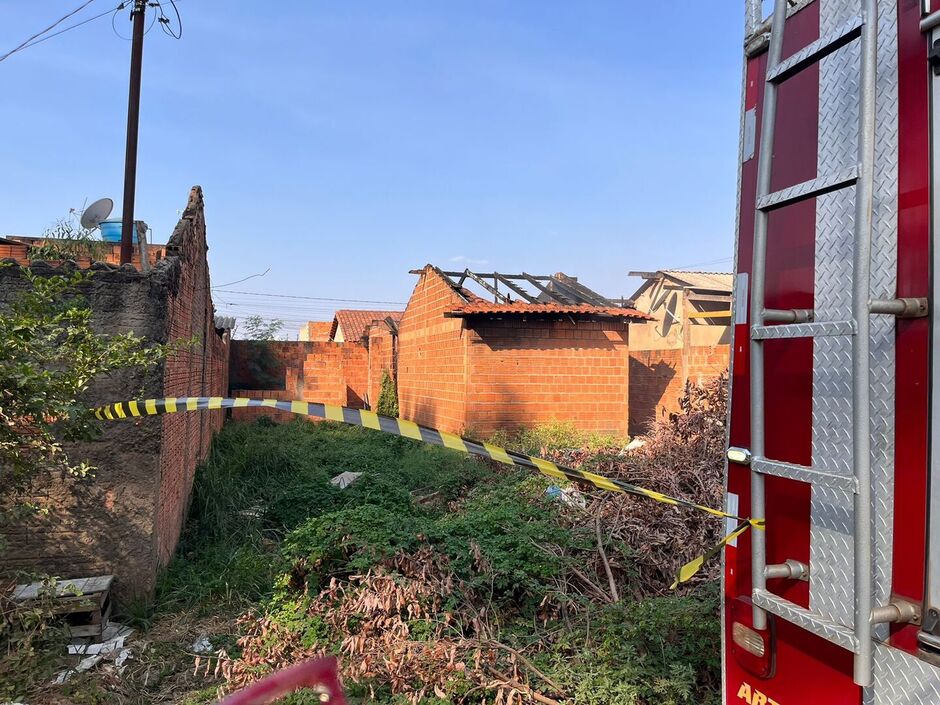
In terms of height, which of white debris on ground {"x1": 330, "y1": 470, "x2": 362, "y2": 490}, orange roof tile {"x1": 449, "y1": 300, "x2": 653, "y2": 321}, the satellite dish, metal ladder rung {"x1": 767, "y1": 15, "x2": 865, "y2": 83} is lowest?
white debris on ground {"x1": 330, "y1": 470, "x2": 362, "y2": 490}

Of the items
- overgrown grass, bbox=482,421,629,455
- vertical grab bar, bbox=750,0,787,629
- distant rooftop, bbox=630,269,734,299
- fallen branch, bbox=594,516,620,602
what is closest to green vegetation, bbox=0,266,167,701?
fallen branch, bbox=594,516,620,602

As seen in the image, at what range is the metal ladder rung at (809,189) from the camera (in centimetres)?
171

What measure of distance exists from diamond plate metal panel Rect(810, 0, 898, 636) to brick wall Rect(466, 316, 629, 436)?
1120cm

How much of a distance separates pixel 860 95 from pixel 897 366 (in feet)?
2.27

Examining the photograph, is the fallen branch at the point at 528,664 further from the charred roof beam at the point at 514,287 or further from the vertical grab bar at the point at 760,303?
the charred roof beam at the point at 514,287

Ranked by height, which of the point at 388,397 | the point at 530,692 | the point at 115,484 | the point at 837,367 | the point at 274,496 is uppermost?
the point at 837,367

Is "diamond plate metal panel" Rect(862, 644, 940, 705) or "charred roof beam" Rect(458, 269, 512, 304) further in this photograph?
"charred roof beam" Rect(458, 269, 512, 304)

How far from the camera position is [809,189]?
1828 mm

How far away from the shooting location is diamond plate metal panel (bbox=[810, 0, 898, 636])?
164 centimetres

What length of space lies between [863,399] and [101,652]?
4.80 metres

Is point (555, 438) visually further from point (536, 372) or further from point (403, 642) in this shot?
point (403, 642)

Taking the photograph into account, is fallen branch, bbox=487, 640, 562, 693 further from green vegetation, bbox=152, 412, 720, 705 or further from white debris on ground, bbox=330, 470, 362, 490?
white debris on ground, bbox=330, 470, 362, 490

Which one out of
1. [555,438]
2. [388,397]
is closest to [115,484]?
[555,438]

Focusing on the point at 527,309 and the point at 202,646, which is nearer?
the point at 202,646
